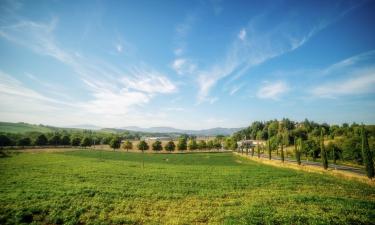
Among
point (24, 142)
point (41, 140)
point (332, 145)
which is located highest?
point (332, 145)

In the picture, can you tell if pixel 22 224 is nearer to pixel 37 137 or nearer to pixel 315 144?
pixel 315 144

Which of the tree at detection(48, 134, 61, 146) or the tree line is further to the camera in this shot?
the tree at detection(48, 134, 61, 146)

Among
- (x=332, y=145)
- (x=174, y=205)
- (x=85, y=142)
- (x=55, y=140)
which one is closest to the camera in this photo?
(x=174, y=205)

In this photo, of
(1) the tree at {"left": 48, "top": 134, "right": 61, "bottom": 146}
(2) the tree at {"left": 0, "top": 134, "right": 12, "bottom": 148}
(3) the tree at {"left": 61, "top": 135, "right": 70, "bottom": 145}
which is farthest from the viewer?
(3) the tree at {"left": 61, "top": 135, "right": 70, "bottom": 145}

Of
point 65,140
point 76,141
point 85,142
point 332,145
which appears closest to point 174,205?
point 332,145

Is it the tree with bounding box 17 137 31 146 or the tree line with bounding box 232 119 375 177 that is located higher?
the tree line with bounding box 232 119 375 177

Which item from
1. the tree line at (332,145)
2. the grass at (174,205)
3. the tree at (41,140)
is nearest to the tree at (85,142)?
the tree at (41,140)

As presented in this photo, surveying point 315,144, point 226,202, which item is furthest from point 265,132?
point 226,202

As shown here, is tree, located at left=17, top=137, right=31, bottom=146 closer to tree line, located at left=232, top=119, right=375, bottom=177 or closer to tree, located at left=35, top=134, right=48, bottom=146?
tree, located at left=35, top=134, right=48, bottom=146

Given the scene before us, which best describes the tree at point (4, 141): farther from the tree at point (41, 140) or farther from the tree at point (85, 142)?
the tree at point (85, 142)

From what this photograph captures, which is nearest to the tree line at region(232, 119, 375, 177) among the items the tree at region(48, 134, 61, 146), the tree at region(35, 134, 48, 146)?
the tree at region(48, 134, 61, 146)

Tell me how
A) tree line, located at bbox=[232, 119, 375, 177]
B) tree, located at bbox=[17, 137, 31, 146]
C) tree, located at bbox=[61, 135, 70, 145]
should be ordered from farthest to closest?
tree, located at bbox=[61, 135, 70, 145] < tree, located at bbox=[17, 137, 31, 146] < tree line, located at bbox=[232, 119, 375, 177]

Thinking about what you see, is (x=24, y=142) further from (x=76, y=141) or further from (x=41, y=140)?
(x=76, y=141)

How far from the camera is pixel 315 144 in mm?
69500
